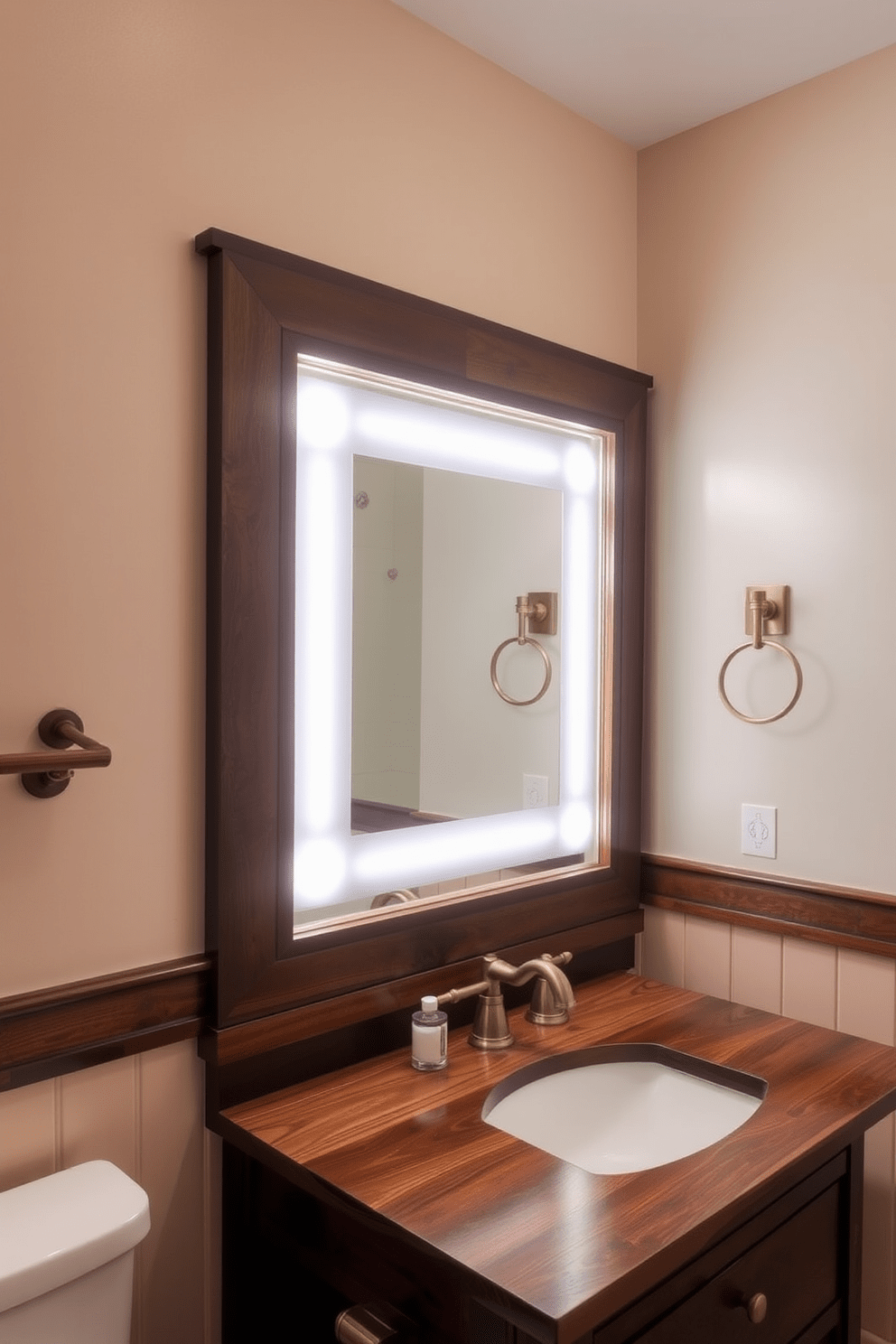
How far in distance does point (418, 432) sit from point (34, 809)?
84cm

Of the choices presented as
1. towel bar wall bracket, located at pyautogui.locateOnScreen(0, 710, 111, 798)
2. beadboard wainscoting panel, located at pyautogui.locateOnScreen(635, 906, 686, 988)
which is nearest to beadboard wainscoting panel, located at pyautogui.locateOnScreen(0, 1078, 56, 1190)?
towel bar wall bracket, located at pyautogui.locateOnScreen(0, 710, 111, 798)

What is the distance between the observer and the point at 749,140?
190 cm

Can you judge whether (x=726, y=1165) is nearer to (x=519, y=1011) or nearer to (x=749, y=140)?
(x=519, y=1011)

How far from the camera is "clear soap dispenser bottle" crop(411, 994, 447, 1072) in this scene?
1492mm

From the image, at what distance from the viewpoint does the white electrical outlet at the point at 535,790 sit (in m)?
1.88

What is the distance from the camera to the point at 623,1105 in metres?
1.60

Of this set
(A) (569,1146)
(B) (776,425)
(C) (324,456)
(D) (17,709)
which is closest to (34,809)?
(D) (17,709)

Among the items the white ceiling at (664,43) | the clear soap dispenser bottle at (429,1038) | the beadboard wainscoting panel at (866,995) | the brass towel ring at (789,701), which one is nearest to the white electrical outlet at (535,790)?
the brass towel ring at (789,701)

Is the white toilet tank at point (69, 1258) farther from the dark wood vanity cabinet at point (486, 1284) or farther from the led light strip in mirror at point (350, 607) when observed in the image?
the led light strip in mirror at point (350, 607)

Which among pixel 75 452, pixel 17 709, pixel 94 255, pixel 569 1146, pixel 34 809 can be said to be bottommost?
pixel 569 1146

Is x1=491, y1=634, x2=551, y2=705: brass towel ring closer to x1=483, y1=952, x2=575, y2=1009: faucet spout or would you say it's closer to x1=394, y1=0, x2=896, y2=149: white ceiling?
x1=483, y1=952, x2=575, y2=1009: faucet spout

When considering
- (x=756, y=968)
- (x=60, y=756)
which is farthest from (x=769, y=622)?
(x=60, y=756)

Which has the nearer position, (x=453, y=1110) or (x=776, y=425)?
(x=453, y=1110)

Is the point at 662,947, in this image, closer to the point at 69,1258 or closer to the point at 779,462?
the point at 779,462
